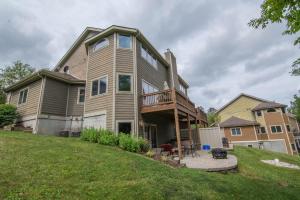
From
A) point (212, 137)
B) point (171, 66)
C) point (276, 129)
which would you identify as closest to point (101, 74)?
point (171, 66)

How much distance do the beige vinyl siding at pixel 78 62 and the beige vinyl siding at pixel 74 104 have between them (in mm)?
1468

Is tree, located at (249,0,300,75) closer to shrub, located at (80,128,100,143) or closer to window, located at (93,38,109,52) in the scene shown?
shrub, located at (80,128,100,143)

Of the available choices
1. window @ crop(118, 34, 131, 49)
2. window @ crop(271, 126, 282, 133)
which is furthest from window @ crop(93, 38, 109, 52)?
window @ crop(271, 126, 282, 133)

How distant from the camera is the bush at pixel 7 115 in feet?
39.7

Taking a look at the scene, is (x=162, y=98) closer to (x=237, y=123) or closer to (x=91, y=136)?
(x=91, y=136)

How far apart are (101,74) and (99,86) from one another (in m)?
0.91

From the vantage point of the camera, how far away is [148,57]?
14.4 metres

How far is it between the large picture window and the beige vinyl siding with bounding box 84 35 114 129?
310 mm

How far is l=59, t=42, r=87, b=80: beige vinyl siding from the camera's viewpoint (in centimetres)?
1523

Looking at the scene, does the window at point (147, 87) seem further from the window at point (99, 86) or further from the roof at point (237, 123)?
the roof at point (237, 123)

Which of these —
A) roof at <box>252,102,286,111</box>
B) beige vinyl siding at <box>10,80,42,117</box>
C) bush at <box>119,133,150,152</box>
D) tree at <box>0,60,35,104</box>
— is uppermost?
tree at <box>0,60,35,104</box>

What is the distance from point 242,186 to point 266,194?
0.68 m

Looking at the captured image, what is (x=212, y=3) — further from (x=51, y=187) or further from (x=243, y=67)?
(x=243, y=67)

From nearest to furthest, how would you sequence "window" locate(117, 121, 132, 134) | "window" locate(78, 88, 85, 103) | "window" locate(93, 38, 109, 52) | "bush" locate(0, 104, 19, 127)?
"window" locate(117, 121, 132, 134)
"bush" locate(0, 104, 19, 127)
"window" locate(93, 38, 109, 52)
"window" locate(78, 88, 85, 103)
